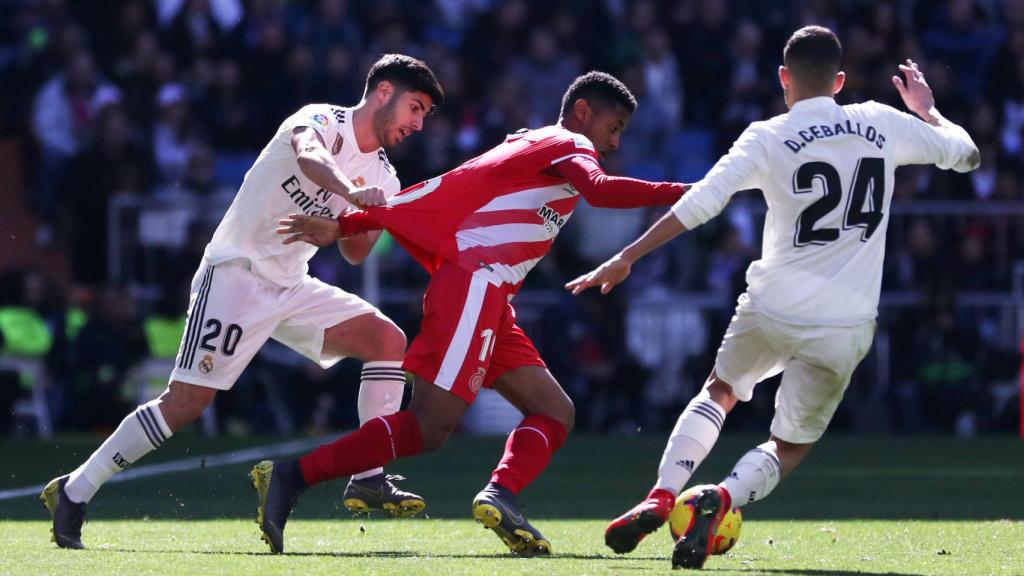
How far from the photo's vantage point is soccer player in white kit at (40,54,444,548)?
7762mm

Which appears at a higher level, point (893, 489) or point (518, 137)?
point (518, 137)

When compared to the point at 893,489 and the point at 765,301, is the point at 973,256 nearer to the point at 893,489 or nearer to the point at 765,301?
the point at 893,489

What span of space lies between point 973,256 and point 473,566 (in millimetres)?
10439

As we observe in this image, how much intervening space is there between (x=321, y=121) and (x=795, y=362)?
7.94 feet

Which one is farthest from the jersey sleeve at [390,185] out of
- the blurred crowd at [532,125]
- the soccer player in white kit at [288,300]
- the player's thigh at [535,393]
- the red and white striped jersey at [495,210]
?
the blurred crowd at [532,125]

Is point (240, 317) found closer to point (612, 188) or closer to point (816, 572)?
point (612, 188)

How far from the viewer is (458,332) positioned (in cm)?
720

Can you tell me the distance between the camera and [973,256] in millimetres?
16047

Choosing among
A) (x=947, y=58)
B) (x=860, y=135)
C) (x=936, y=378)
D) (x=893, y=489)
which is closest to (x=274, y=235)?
(x=860, y=135)

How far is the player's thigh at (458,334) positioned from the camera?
7188mm

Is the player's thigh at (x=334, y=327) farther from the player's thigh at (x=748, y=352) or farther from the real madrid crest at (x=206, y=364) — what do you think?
the player's thigh at (x=748, y=352)

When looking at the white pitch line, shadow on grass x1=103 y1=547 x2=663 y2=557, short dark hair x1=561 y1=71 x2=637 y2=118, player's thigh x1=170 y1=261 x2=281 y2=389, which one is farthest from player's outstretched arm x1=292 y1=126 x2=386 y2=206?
the white pitch line

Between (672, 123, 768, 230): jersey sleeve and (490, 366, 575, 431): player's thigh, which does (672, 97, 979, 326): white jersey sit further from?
(490, 366, 575, 431): player's thigh

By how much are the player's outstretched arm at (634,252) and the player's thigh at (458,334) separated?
45 cm
